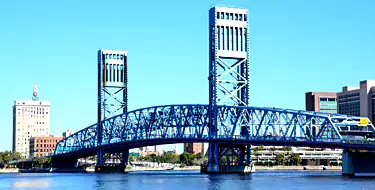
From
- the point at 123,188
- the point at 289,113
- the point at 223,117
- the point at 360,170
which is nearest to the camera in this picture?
the point at 123,188

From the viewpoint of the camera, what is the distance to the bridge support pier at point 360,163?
16100 centimetres

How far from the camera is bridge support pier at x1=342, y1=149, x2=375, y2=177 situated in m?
161

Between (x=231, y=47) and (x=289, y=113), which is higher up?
(x=231, y=47)

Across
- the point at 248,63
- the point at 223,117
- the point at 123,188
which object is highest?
the point at 248,63

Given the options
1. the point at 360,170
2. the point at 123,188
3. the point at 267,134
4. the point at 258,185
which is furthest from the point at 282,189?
the point at 267,134

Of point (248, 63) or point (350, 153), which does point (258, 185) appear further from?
point (248, 63)

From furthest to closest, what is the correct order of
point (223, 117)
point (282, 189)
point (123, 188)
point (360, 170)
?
point (223, 117), point (360, 170), point (123, 188), point (282, 189)

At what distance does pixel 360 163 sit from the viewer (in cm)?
16288

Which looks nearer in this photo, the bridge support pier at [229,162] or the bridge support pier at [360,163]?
the bridge support pier at [360,163]

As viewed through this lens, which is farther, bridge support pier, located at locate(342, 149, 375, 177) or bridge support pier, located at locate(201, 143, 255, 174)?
bridge support pier, located at locate(201, 143, 255, 174)

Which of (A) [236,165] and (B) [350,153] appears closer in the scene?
(B) [350,153]

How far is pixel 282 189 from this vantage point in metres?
119

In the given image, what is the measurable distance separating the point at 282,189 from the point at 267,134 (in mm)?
58272

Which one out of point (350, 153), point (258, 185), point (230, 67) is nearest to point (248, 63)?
point (230, 67)
